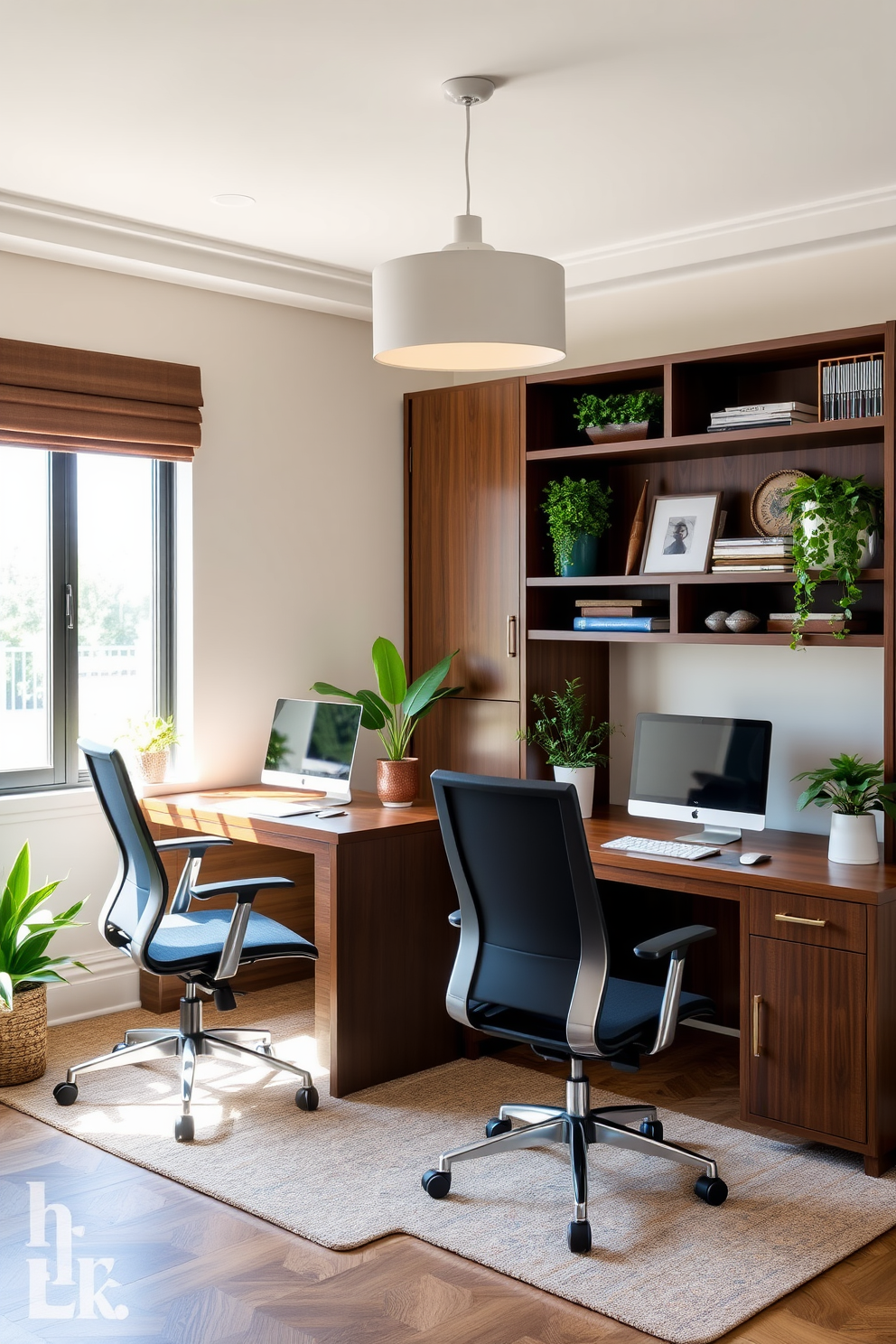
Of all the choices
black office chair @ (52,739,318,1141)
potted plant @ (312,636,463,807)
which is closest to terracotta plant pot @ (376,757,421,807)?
potted plant @ (312,636,463,807)

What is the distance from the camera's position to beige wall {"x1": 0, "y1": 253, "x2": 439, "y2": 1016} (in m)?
4.25

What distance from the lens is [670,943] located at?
2.85 meters

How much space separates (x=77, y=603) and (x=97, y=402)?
69cm

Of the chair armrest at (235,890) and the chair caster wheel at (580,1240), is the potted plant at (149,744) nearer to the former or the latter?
the chair armrest at (235,890)

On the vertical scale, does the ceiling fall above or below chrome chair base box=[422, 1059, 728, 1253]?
above

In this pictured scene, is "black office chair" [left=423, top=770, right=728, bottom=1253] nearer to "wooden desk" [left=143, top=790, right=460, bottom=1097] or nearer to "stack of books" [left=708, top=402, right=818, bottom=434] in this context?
"wooden desk" [left=143, top=790, right=460, bottom=1097]

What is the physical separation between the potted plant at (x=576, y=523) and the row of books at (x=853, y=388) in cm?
91

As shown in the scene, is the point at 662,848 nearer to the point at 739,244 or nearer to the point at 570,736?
the point at 570,736

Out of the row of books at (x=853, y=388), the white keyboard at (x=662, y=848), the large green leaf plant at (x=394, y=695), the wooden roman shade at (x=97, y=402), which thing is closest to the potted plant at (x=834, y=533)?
the row of books at (x=853, y=388)

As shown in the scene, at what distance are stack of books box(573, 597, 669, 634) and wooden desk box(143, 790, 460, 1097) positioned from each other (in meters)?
0.86

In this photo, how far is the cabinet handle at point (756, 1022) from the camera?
10.8 ft

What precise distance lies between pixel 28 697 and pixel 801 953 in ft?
8.62

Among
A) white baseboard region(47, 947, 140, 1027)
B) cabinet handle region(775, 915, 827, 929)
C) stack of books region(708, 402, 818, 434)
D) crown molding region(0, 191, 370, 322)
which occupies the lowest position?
white baseboard region(47, 947, 140, 1027)

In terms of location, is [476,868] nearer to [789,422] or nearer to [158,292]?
[789,422]
